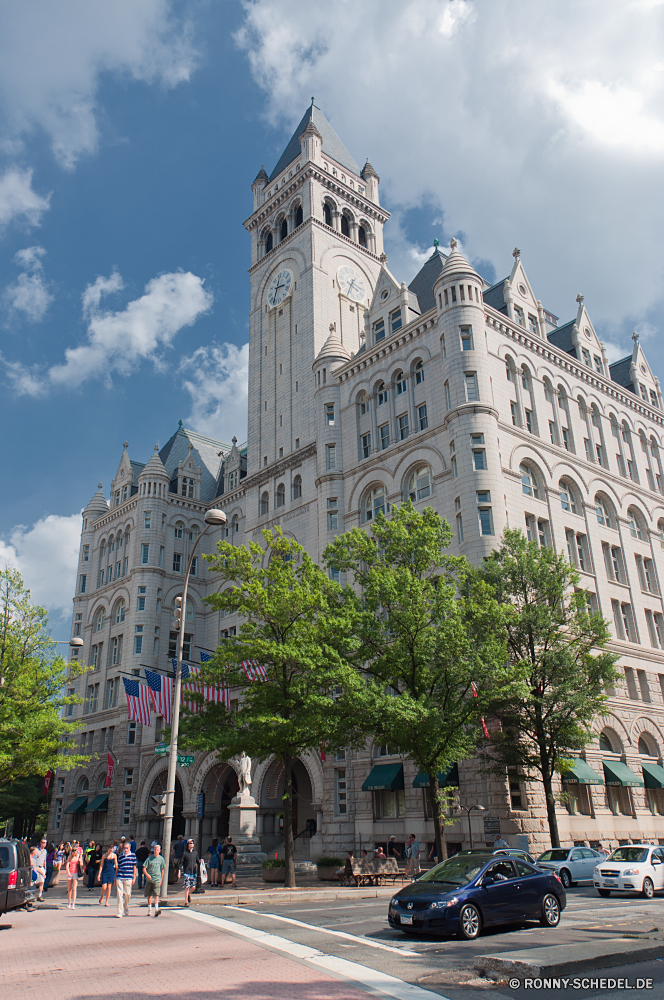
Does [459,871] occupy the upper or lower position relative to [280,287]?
lower


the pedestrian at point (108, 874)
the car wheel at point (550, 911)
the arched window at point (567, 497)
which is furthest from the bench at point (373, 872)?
the arched window at point (567, 497)

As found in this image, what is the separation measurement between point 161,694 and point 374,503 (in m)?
18.5

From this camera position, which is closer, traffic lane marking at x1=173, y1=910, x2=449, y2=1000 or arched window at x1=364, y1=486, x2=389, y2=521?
traffic lane marking at x1=173, y1=910, x2=449, y2=1000

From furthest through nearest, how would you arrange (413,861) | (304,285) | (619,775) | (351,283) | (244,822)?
(351,283)
(304,285)
(244,822)
(619,775)
(413,861)

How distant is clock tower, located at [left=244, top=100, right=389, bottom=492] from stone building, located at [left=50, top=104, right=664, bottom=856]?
0.19 metres

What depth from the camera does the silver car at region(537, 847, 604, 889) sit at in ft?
79.3

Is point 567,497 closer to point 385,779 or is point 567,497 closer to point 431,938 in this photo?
point 385,779

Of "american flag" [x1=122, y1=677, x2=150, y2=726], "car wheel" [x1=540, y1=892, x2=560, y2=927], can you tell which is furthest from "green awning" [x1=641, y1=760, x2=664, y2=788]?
"car wheel" [x1=540, y1=892, x2=560, y2=927]

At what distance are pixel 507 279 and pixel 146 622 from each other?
38610mm

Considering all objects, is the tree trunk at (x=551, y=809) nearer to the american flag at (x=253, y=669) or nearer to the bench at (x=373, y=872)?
the bench at (x=373, y=872)

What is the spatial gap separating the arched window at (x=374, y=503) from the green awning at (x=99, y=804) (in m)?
32.5

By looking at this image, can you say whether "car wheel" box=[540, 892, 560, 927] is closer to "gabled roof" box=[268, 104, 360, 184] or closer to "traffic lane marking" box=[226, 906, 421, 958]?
"traffic lane marking" box=[226, 906, 421, 958]

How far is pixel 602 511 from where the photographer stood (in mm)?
46156

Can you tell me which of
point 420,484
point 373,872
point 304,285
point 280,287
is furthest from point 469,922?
point 280,287
